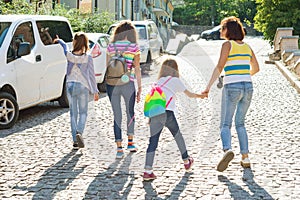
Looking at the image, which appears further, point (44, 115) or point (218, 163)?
point (44, 115)

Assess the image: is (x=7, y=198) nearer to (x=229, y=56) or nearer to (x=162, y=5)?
(x=229, y=56)

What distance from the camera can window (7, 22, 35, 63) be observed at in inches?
377

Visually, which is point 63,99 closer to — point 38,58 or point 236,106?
point 38,58

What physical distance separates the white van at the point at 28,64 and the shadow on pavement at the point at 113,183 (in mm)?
3176

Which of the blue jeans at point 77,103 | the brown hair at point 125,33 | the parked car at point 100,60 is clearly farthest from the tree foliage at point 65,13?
the brown hair at point 125,33

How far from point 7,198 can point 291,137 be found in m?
4.43

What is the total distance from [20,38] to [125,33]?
3.47m

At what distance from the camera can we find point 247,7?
77875 millimetres

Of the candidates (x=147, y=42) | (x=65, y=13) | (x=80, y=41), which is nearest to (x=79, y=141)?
(x=80, y=41)

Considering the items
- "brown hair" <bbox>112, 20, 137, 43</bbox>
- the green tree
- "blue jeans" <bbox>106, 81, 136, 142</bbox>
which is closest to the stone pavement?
"blue jeans" <bbox>106, 81, 136, 142</bbox>

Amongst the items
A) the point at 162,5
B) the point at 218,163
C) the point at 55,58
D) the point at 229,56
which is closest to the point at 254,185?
the point at 218,163

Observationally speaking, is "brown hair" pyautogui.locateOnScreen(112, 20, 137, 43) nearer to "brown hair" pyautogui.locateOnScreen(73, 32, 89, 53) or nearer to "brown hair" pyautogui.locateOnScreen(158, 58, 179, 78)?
"brown hair" pyautogui.locateOnScreen(73, 32, 89, 53)

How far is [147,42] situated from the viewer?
21.0 meters

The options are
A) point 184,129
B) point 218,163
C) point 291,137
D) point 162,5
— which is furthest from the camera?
point 162,5
